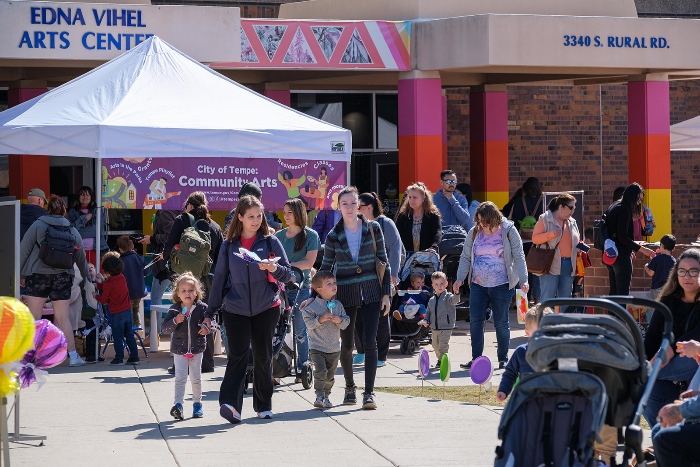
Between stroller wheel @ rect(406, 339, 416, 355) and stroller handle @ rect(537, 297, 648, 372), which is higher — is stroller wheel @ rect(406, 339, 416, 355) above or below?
below

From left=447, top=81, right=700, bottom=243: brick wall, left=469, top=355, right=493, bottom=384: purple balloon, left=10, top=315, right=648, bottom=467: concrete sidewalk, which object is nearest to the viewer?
left=10, top=315, right=648, bottom=467: concrete sidewalk

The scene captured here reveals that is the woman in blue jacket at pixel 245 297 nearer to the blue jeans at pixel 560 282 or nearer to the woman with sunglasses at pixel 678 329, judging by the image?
the woman with sunglasses at pixel 678 329

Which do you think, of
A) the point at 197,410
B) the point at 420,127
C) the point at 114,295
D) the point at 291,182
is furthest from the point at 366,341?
the point at 420,127

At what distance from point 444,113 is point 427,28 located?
426 cm

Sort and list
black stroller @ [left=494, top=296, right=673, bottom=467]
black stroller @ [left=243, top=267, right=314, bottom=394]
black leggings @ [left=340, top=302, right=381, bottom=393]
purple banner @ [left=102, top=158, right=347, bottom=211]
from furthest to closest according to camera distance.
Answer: purple banner @ [left=102, top=158, right=347, bottom=211] → black stroller @ [left=243, top=267, right=314, bottom=394] → black leggings @ [left=340, top=302, right=381, bottom=393] → black stroller @ [left=494, top=296, right=673, bottom=467]

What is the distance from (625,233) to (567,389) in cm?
886

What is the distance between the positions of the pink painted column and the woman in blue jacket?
30.7 ft

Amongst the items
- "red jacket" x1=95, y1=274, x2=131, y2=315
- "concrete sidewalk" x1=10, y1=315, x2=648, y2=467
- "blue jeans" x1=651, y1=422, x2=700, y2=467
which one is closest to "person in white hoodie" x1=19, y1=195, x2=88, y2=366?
"red jacket" x1=95, y1=274, x2=131, y2=315

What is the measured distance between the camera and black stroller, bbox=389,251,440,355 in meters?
13.2

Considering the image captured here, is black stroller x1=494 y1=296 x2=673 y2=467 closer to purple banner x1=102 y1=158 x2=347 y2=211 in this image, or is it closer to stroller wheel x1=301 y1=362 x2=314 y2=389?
stroller wheel x1=301 y1=362 x2=314 y2=389

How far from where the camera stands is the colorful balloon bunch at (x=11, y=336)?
6648 mm

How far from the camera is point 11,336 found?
6.66m

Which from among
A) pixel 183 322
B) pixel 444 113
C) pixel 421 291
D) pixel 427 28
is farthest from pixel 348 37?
pixel 183 322

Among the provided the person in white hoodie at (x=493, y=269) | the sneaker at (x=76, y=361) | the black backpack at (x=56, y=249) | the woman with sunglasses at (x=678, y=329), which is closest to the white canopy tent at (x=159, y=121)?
the black backpack at (x=56, y=249)
